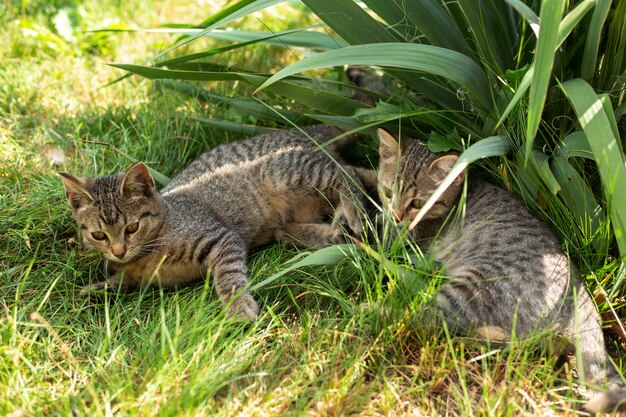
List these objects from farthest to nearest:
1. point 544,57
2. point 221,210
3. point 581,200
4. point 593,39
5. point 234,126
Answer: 1. point 234,126
2. point 221,210
3. point 581,200
4. point 593,39
5. point 544,57

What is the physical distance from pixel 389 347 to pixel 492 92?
4.24 ft

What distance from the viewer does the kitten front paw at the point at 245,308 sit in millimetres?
3033

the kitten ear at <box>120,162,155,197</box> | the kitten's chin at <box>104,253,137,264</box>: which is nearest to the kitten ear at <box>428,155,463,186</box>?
the kitten ear at <box>120,162,155,197</box>

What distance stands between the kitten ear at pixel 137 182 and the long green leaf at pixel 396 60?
83cm

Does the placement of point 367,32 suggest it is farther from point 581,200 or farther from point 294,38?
point 581,200

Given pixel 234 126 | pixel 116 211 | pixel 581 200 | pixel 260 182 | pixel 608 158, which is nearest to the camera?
pixel 608 158

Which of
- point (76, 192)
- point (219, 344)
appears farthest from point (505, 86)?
point (76, 192)

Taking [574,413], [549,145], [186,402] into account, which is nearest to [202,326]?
[186,402]

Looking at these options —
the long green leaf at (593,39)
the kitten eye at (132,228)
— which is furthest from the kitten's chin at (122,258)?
the long green leaf at (593,39)

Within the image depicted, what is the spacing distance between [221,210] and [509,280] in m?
1.72

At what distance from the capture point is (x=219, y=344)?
2.80 m

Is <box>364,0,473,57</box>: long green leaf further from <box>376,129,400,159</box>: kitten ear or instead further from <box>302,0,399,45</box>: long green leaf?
<box>376,129,400,159</box>: kitten ear

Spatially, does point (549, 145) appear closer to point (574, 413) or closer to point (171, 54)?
point (574, 413)

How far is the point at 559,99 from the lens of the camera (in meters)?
3.14
